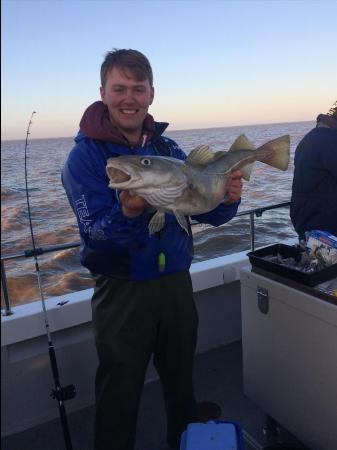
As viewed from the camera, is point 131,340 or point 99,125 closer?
point 99,125

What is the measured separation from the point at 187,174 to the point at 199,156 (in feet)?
0.50

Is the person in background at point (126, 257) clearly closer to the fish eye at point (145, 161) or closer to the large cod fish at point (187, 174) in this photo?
the large cod fish at point (187, 174)

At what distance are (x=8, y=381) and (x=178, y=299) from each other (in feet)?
4.83

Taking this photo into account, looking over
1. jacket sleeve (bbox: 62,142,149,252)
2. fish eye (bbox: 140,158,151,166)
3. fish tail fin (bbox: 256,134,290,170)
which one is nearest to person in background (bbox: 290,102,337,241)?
fish tail fin (bbox: 256,134,290,170)

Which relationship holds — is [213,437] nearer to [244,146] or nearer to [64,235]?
[244,146]

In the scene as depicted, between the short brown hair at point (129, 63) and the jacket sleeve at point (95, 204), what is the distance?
1.44 ft

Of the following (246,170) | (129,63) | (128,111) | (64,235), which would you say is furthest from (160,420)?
(64,235)

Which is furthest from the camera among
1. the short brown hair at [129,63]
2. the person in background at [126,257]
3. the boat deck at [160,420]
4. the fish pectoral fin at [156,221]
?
the boat deck at [160,420]

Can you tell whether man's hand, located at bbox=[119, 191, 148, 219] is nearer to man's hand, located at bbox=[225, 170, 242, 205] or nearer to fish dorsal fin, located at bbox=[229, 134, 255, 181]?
man's hand, located at bbox=[225, 170, 242, 205]

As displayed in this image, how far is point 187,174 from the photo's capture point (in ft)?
6.20

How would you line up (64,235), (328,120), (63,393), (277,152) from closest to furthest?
1. (277,152)
2. (63,393)
3. (328,120)
4. (64,235)

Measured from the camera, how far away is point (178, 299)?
2.41m

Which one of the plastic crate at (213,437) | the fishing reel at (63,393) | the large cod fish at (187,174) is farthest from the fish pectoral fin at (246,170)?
the fishing reel at (63,393)

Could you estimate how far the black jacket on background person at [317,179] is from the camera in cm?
294
